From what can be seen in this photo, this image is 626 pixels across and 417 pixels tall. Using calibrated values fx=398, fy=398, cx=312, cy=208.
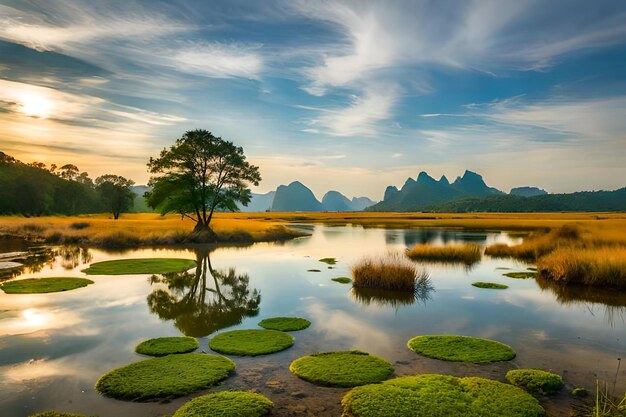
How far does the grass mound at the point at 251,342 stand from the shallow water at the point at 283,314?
0.45m

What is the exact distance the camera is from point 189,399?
32.5ft

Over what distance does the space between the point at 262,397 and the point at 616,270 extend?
1005 inches

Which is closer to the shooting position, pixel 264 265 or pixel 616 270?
pixel 616 270

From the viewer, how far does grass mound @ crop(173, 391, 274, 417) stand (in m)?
8.91

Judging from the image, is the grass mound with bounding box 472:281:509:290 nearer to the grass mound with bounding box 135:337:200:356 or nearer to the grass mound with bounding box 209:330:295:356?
the grass mound with bounding box 209:330:295:356

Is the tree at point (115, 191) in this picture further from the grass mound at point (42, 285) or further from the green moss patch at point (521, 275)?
the green moss patch at point (521, 275)

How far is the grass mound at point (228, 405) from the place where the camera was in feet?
29.2

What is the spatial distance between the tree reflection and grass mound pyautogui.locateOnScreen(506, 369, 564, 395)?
10.8m

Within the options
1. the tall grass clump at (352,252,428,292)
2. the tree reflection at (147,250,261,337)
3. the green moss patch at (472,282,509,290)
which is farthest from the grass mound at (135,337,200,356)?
the green moss patch at (472,282,509,290)

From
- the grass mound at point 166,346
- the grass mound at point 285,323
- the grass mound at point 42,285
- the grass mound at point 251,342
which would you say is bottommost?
the grass mound at point 285,323

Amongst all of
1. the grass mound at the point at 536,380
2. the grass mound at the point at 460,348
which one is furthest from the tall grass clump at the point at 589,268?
the grass mound at the point at 536,380

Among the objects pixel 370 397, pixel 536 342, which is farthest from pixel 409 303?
pixel 370 397

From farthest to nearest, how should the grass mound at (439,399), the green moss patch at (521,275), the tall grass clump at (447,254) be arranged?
1. the tall grass clump at (447,254)
2. the green moss patch at (521,275)
3. the grass mound at (439,399)

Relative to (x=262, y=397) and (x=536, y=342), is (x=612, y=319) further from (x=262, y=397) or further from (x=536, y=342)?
(x=262, y=397)
